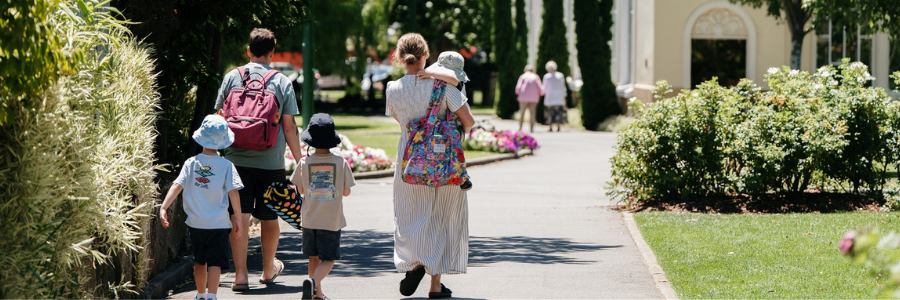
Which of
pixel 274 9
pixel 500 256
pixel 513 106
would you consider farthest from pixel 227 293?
pixel 513 106

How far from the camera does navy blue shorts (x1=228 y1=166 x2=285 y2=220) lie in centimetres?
786

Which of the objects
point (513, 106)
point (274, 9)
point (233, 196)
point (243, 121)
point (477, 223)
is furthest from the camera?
point (513, 106)

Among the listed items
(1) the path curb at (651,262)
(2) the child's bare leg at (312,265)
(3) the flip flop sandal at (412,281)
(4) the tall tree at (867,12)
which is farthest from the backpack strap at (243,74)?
(4) the tall tree at (867,12)

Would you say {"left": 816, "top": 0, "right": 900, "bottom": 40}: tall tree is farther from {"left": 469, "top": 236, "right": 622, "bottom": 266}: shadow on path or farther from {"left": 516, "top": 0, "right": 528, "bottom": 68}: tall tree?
{"left": 516, "top": 0, "right": 528, "bottom": 68}: tall tree

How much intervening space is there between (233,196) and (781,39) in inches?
883

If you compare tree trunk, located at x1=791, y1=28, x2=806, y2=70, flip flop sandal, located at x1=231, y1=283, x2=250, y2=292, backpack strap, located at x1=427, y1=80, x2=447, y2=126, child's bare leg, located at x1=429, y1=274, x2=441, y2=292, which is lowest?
flip flop sandal, located at x1=231, y1=283, x2=250, y2=292

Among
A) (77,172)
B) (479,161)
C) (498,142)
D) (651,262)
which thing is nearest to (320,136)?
(77,172)

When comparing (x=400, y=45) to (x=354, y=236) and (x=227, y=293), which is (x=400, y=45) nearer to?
(x=227, y=293)

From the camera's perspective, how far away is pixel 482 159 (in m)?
20.0

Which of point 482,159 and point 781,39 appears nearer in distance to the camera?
point 482,159

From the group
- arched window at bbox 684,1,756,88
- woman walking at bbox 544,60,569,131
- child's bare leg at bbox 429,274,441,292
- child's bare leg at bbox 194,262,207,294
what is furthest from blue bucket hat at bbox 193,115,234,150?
arched window at bbox 684,1,756,88

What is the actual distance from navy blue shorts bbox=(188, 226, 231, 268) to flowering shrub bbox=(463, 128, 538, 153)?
1427 centimetres

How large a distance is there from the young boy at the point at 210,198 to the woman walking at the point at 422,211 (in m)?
1.06

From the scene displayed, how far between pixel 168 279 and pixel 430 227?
181 cm
